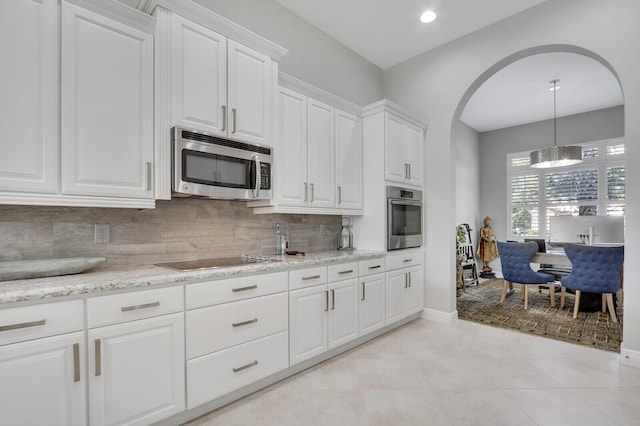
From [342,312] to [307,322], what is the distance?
0.41 meters

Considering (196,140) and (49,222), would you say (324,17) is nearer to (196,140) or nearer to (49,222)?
(196,140)

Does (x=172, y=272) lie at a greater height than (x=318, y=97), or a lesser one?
lesser

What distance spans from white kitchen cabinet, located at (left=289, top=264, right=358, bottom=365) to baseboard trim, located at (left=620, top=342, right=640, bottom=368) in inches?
85.4

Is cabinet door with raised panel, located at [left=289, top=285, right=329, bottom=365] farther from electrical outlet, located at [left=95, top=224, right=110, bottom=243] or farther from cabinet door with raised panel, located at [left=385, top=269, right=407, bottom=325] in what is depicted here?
electrical outlet, located at [left=95, top=224, right=110, bottom=243]

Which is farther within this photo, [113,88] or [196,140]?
[196,140]

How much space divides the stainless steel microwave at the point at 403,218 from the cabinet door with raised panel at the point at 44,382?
2.63 metres

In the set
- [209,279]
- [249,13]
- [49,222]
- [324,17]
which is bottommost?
[209,279]

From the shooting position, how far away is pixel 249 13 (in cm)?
291

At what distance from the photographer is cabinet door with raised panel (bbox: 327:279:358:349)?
273 centimetres

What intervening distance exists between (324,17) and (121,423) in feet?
12.0

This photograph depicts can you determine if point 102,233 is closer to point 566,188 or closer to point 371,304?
point 371,304

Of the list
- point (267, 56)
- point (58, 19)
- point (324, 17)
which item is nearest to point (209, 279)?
point (58, 19)

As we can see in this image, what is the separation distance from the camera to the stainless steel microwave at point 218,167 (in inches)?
80.5

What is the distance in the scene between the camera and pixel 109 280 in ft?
5.30
